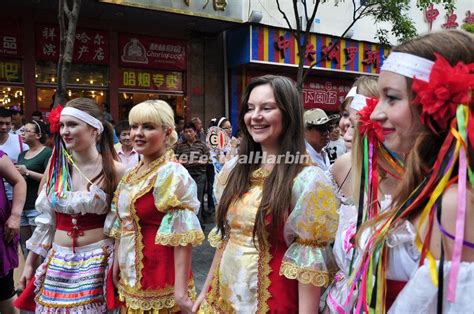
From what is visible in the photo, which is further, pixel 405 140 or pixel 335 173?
pixel 335 173

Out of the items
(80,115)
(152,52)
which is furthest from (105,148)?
(152,52)

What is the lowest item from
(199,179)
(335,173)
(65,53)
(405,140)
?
(199,179)

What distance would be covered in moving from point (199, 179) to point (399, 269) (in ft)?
19.0

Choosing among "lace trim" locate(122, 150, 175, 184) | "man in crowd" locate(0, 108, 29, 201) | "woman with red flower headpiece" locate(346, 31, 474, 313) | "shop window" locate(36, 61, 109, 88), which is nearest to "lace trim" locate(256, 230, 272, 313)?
"woman with red flower headpiece" locate(346, 31, 474, 313)

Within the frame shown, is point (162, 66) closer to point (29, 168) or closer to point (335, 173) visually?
point (29, 168)

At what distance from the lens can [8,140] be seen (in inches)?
197

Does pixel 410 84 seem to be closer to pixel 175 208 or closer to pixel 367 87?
pixel 367 87

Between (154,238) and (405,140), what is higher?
(405,140)

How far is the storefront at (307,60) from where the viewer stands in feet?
37.3

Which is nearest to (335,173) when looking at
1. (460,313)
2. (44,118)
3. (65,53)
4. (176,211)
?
(176,211)

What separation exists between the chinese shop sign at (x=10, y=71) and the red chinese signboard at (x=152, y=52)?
2.37 m

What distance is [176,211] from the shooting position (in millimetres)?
2420

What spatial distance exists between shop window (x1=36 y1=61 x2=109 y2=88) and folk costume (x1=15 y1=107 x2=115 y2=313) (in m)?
7.59

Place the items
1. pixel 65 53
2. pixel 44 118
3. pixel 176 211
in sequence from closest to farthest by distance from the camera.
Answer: pixel 176 211 → pixel 65 53 → pixel 44 118
